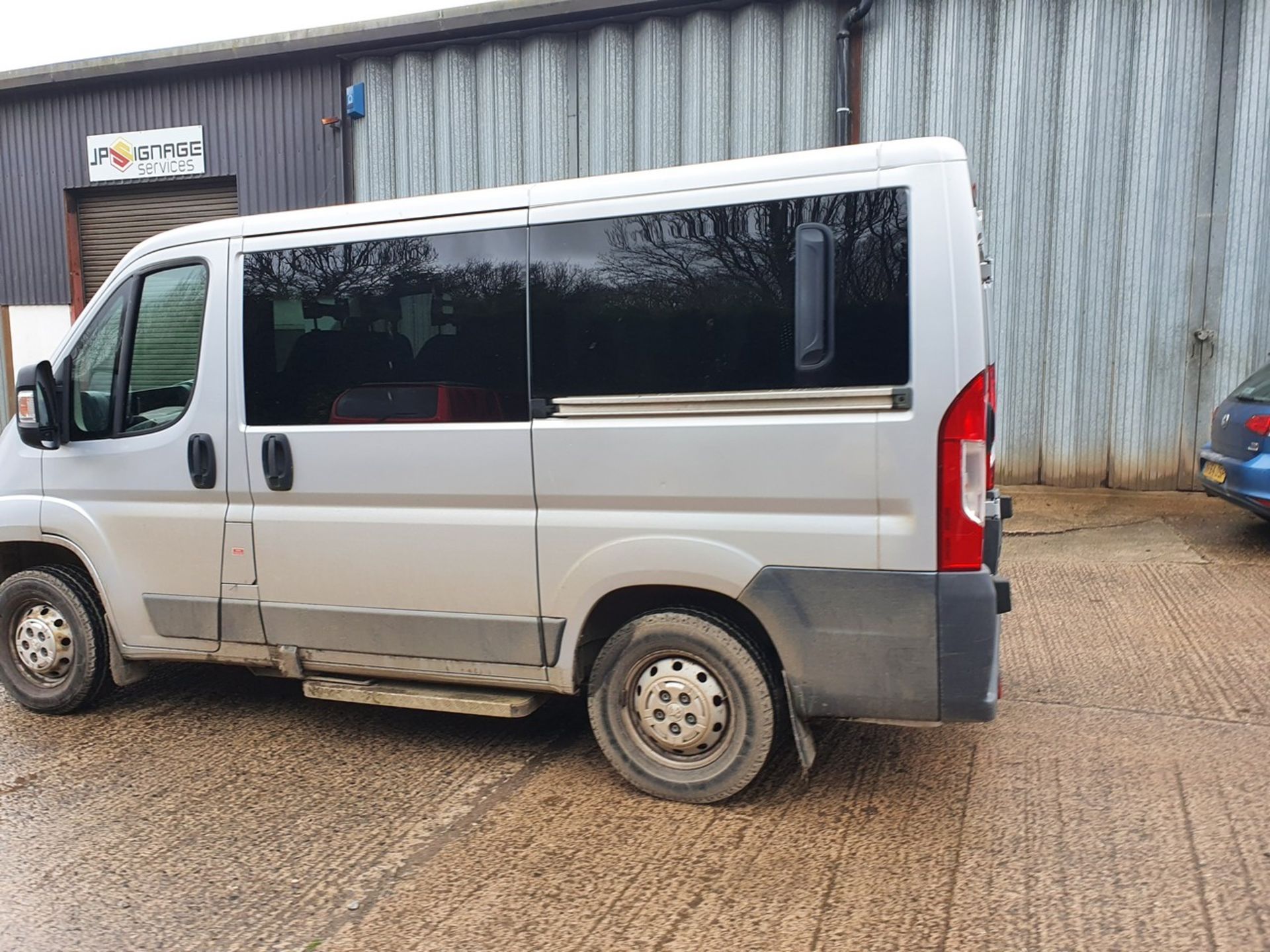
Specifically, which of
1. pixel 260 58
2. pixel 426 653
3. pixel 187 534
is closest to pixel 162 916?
pixel 426 653

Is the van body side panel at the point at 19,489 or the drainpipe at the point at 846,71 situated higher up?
the drainpipe at the point at 846,71

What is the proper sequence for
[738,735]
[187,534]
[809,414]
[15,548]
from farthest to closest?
[15,548], [187,534], [738,735], [809,414]

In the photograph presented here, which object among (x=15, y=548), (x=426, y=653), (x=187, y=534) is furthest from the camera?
(x=15, y=548)

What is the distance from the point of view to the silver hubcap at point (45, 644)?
5070 millimetres

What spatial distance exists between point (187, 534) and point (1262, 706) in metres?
4.92

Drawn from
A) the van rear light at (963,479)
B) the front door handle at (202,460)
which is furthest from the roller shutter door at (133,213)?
the van rear light at (963,479)

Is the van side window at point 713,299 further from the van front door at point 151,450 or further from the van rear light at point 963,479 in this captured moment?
the van front door at point 151,450

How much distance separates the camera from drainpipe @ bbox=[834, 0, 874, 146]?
9422 millimetres

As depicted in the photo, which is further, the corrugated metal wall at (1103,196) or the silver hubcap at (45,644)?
the corrugated metal wall at (1103,196)

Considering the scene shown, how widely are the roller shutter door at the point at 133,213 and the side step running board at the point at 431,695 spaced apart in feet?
31.8

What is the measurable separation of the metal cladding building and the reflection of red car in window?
6.65 metres

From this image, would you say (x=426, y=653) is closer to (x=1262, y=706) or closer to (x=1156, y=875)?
(x=1156, y=875)

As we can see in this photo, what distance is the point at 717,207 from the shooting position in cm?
367

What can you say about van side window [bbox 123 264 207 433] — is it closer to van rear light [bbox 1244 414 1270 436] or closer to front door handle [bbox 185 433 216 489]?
front door handle [bbox 185 433 216 489]
